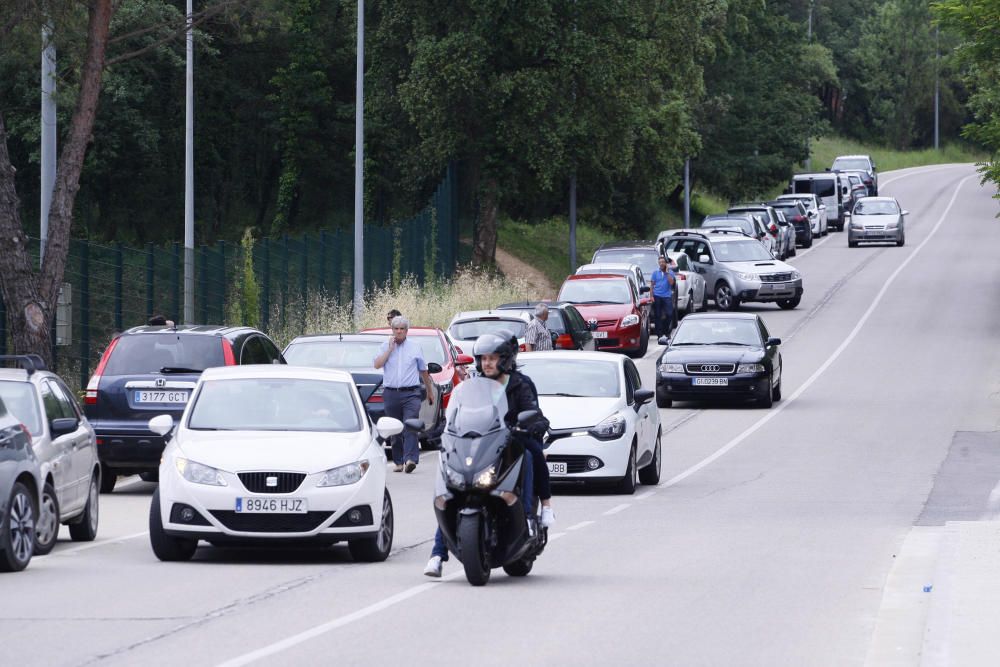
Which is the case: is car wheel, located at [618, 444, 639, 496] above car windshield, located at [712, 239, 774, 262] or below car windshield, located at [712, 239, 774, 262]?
below

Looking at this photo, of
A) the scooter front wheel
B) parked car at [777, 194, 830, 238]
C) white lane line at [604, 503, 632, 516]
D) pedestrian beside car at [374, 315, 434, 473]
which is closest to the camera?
the scooter front wheel

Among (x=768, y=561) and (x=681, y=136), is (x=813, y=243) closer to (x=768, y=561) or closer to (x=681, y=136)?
(x=681, y=136)

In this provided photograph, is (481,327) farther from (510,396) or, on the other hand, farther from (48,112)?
(510,396)

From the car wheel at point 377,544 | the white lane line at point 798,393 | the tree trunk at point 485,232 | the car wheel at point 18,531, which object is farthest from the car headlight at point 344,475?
the tree trunk at point 485,232

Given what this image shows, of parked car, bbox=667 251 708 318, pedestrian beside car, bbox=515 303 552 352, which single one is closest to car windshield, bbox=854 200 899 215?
parked car, bbox=667 251 708 318

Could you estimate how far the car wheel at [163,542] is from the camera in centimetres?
1278

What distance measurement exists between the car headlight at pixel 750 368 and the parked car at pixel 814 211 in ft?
144

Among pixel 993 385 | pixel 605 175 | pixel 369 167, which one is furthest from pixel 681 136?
pixel 993 385

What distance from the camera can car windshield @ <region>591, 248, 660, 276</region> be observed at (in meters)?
44.3

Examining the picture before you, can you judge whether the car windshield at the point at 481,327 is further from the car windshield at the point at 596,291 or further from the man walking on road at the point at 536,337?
the car windshield at the point at 596,291

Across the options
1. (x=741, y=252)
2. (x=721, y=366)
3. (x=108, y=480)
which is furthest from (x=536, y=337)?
(x=741, y=252)

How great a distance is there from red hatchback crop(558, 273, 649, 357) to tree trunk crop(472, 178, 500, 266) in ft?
46.2

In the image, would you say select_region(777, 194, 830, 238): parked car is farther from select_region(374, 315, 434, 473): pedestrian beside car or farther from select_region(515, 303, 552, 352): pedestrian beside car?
select_region(374, 315, 434, 473): pedestrian beside car

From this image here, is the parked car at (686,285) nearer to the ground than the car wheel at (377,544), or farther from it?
farther from it
